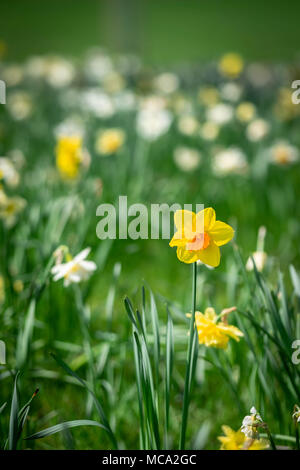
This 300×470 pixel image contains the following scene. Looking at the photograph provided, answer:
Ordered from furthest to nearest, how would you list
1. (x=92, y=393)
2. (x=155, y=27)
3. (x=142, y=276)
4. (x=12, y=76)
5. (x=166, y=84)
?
(x=155, y=27) < (x=12, y=76) < (x=166, y=84) < (x=142, y=276) < (x=92, y=393)

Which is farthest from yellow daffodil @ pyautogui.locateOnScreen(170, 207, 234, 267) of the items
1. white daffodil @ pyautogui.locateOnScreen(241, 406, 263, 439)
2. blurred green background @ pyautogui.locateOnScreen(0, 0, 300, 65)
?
blurred green background @ pyautogui.locateOnScreen(0, 0, 300, 65)

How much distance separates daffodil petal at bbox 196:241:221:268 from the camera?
0.68 meters

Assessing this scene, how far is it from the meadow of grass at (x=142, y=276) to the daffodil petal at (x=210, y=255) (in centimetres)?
3

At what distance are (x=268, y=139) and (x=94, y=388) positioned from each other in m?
2.02

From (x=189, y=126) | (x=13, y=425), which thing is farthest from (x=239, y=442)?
(x=189, y=126)

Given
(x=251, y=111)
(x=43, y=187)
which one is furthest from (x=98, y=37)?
(x=43, y=187)

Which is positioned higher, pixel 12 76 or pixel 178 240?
pixel 12 76

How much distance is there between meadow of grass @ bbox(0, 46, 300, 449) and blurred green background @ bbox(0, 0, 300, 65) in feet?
17.3

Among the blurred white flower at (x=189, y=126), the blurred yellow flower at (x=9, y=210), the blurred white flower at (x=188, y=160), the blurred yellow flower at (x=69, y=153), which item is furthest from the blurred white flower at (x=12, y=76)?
the blurred yellow flower at (x=9, y=210)

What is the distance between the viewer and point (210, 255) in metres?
0.69

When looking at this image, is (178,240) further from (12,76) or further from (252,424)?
(12,76)

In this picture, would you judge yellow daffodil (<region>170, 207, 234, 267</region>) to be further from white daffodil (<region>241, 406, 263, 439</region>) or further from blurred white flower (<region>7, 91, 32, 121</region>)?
blurred white flower (<region>7, 91, 32, 121</region>)

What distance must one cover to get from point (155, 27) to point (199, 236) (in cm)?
1273
